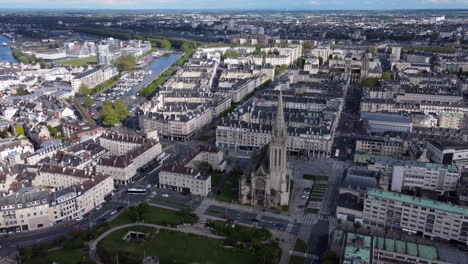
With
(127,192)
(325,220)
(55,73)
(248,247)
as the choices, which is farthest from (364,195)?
(55,73)

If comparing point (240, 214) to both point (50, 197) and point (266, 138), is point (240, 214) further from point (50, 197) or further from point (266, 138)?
point (50, 197)

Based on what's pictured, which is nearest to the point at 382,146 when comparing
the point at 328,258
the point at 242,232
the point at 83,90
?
the point at 328,258

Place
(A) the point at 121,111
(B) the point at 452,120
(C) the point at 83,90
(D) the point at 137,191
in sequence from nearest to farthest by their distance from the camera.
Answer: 1. (D) the point at 137,191
2. (B) the point at 452,120
3. (A) the point at 121,111
4. (C) the point at 83,90

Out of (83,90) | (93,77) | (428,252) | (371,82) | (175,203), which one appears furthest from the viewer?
(93,77)

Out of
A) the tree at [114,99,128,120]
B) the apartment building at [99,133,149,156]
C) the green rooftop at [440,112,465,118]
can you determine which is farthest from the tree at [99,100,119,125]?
the green rooftop at [440,112,465,118]

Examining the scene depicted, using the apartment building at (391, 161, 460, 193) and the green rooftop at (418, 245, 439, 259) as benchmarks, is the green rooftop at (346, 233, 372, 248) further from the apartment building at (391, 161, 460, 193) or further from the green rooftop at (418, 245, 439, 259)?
the apartment building at (391, 161, 460, 193)

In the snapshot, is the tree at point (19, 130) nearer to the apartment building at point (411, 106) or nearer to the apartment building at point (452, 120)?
the apartment building at point (411, 106)

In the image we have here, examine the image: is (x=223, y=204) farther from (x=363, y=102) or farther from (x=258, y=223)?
(x=363, y=102)

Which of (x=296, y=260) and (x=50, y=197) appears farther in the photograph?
(x=50, y=197)
